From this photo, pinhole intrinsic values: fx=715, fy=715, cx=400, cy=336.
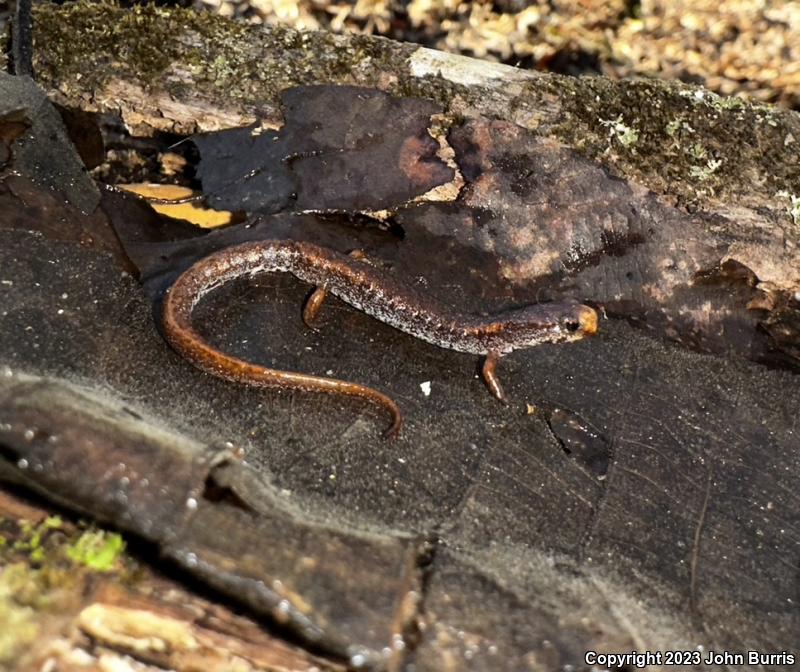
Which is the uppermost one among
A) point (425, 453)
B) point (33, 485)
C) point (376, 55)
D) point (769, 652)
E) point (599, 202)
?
point (376, 55)

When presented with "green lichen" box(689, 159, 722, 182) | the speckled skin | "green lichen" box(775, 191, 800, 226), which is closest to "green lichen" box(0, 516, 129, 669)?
the speckled skin

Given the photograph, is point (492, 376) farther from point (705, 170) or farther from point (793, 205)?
point (793, 205)

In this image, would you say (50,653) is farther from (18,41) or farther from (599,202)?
(18,41)

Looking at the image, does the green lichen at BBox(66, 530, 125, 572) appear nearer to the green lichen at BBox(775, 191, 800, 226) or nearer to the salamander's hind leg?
the salamander's hind leg

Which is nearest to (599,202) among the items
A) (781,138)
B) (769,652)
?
(781,138)

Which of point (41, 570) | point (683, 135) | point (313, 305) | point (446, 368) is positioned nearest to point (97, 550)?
point (41, 570)
